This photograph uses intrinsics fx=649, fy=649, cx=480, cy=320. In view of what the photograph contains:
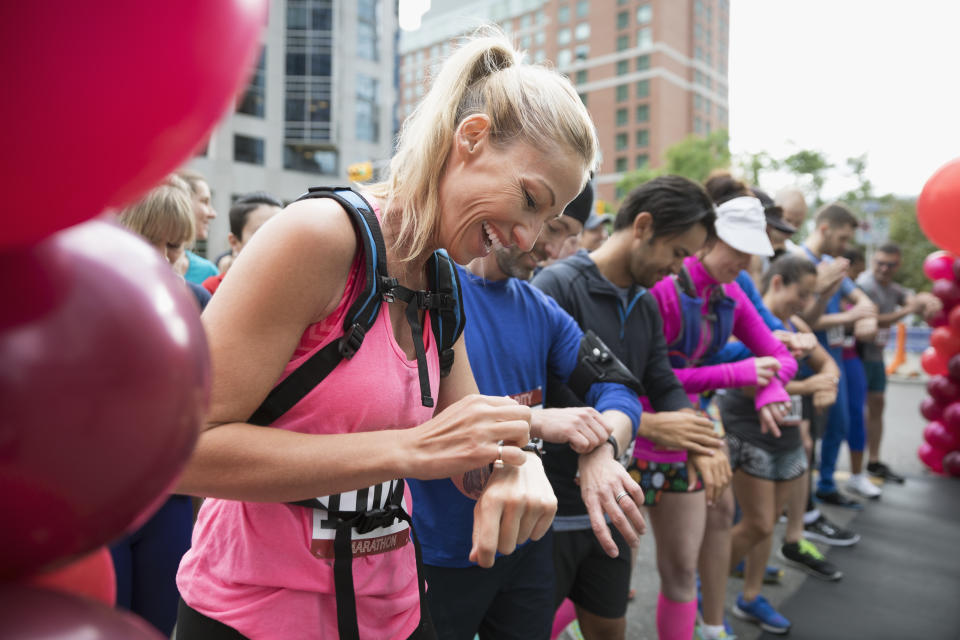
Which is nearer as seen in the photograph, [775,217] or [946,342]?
[775,217]

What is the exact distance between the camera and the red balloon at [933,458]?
6.45 metres

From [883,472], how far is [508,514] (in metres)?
6.74

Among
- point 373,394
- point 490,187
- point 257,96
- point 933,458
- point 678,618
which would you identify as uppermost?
point 257,96

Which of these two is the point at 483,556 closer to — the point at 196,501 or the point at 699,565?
the point at 196,501

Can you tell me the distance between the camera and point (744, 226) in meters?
3.03

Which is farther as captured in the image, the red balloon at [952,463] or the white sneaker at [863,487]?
the red balloon at [952,463]

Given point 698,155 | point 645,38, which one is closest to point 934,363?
point 698,155

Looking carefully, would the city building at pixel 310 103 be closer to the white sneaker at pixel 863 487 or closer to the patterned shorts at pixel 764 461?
the white sneaker at pixel 863 487

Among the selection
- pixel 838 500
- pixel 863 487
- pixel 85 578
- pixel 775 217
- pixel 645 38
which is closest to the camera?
pixel 85 578

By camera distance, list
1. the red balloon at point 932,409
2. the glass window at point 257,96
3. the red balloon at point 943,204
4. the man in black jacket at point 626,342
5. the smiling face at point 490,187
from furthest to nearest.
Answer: the glass window at point 257,96, the red balloon at point 932,409, the red balloon at point 943,204, the man in black jacket at point 626,342, the smiling face at point 490,187

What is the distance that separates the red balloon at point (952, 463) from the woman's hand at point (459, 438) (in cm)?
691

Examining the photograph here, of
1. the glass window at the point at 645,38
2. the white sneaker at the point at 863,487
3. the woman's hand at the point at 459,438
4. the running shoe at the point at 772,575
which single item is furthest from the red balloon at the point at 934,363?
→ the glass window at the point at 645,38

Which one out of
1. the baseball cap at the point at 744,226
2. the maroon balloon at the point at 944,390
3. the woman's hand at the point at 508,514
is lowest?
the maroon balloon at the point at 944,390

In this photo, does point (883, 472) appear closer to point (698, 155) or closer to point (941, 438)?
point (941, 438)
